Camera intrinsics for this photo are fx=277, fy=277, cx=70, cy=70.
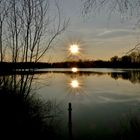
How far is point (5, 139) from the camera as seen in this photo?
835 centimetres

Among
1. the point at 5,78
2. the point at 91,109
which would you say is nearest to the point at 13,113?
the point at 5,78

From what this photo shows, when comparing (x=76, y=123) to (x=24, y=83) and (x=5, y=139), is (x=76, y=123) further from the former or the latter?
(x=5, y=139)

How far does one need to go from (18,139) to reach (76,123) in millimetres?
5745

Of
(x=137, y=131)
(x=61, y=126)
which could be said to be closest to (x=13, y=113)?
(x=61, y=126)

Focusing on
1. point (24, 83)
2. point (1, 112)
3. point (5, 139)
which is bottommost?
point (5, 139)

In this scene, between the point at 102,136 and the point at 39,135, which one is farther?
the point at 102,136

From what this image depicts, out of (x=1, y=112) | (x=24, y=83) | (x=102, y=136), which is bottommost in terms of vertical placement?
(x=102, y=136)

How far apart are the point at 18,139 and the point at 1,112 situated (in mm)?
1301

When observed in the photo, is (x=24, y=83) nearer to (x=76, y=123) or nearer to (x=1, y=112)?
(x=1, y=112)

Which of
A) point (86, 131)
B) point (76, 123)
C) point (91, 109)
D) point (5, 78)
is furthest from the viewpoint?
point (91, 109)

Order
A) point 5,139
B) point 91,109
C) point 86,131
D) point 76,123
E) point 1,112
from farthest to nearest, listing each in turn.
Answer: point 91,109
point 76,123
point 86,131
point 1,112
point 5,139

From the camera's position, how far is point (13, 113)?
9.91 meters

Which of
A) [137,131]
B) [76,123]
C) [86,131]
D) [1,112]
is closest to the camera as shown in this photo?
[1,112]

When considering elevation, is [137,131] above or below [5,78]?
below
